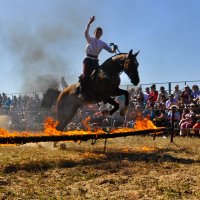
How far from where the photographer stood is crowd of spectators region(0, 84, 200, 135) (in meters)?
15.1

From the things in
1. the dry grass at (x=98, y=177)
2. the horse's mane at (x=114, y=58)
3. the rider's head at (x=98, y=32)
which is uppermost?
the rider's head at (x=98, y=32)

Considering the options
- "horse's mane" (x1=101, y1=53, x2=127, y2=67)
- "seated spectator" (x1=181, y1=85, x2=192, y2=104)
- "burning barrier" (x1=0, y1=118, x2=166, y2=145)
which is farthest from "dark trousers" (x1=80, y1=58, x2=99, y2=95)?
"seated spectator" (x1=181, y1=85, x2=192, y2=104)

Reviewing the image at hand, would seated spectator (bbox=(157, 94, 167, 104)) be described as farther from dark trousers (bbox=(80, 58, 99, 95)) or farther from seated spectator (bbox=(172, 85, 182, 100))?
dark trousers (bbox=(80, 58, 99, 95))

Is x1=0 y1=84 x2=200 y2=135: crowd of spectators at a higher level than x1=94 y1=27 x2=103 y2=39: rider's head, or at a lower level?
lower

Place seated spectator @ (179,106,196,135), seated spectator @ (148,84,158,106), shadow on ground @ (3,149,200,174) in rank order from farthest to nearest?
seated spectator @ (148,84,158,106) → seated spectator @ (179,106,196,135) → shadow on ground @ (3,149,200,174)

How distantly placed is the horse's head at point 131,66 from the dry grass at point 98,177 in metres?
2.76

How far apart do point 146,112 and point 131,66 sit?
22.9ft

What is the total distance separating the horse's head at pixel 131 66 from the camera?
10356 millimetres

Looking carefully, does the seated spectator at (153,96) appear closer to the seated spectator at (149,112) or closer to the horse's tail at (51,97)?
the seated spectator at (149,112)

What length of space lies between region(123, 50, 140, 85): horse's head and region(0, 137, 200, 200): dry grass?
276 centimetres

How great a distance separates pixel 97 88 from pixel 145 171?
4752mm

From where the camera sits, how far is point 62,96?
43.1 feet

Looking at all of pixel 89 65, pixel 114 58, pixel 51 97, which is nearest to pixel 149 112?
pixel 51 97

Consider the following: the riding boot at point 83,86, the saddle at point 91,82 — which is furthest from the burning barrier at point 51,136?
the riding boot at point 83,86
